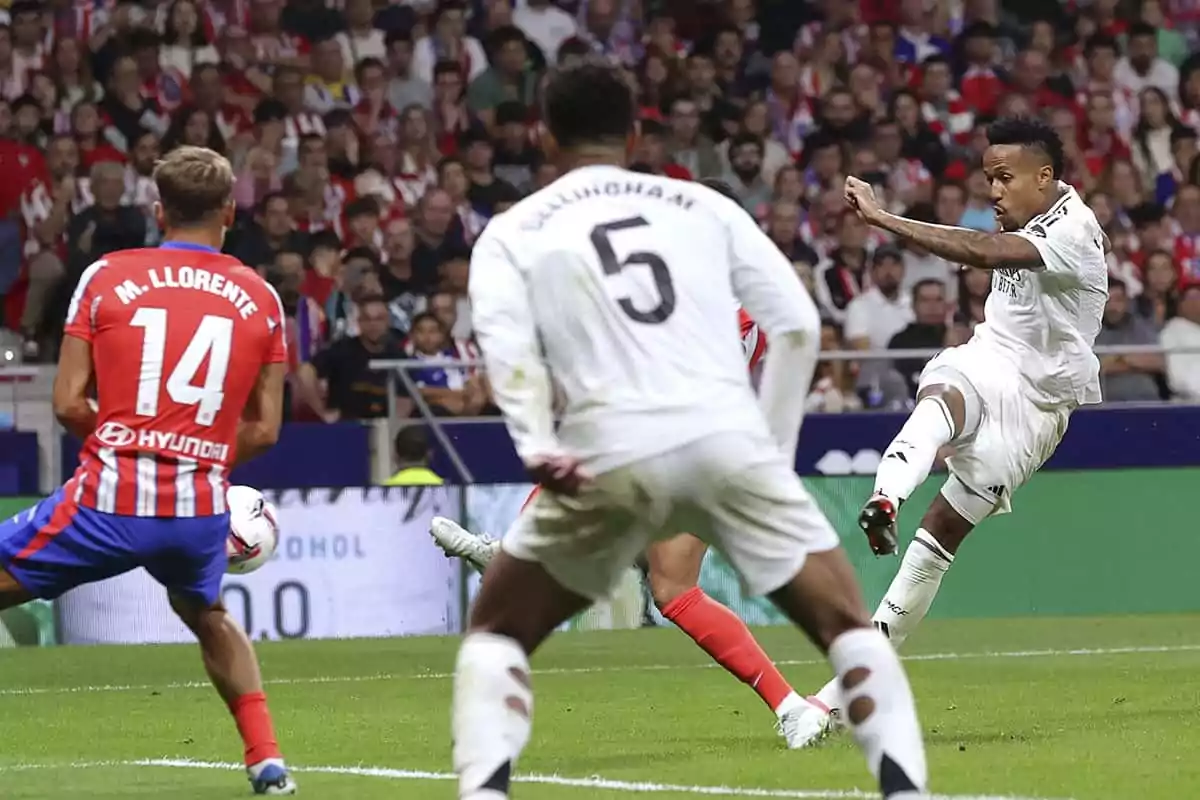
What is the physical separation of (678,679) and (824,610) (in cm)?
636

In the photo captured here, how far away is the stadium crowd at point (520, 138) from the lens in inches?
663

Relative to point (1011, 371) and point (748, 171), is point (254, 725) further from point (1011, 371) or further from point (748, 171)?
point (748, 171)

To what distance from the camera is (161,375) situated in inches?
267

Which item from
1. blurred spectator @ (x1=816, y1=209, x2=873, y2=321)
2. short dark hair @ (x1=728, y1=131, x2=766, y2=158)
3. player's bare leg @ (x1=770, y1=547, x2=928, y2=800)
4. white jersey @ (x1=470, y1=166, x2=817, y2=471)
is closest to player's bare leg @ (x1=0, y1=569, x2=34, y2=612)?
white jersey @ (x1=470, y1=166, x2=817, y2=471)

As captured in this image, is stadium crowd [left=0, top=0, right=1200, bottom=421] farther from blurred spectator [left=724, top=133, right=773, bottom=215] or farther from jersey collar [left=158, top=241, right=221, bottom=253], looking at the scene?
jersey collar [left=158, top=241, right=221, bottom=253]

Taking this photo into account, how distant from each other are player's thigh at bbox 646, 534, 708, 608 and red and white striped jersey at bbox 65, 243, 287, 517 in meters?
2.47

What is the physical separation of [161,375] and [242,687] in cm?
99

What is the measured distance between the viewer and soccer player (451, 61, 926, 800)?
5203 millimetres

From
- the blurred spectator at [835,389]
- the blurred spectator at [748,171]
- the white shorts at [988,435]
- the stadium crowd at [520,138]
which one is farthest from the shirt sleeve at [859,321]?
the white shorts at [988,435]

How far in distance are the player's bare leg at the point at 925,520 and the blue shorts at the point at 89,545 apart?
9.25ft

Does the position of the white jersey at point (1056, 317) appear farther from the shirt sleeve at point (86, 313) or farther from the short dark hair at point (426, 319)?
the short dark hair at point (426, 319)

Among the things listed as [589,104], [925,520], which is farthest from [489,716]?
[925,520]

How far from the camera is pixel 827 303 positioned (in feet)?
58.6

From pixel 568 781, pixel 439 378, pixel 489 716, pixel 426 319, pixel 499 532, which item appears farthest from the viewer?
pixel 426 319
